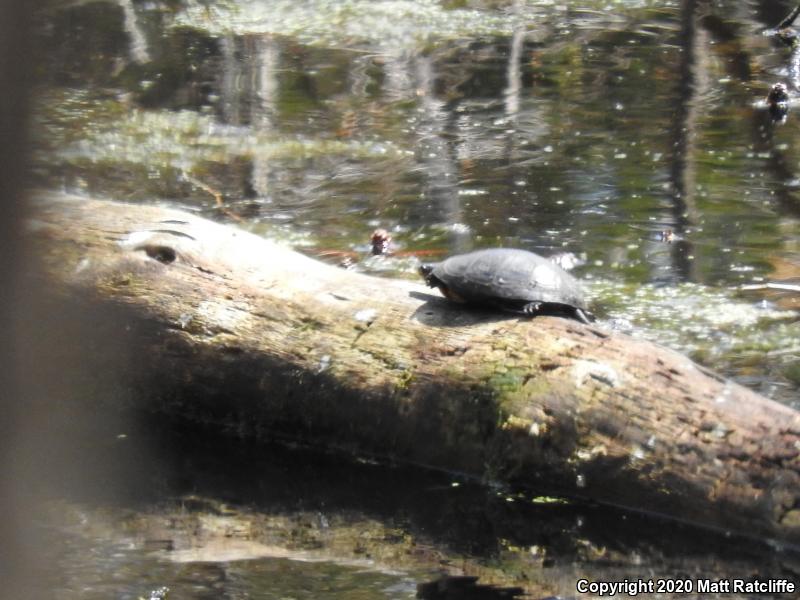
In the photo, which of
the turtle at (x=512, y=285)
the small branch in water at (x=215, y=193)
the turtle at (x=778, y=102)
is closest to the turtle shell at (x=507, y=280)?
the turtle at (x=512, y=285)

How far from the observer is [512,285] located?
178 inches

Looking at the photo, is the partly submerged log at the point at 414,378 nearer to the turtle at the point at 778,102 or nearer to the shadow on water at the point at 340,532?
the shadow on water at the point at 340,532

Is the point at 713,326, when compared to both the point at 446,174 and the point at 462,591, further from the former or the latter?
the point at 446,174

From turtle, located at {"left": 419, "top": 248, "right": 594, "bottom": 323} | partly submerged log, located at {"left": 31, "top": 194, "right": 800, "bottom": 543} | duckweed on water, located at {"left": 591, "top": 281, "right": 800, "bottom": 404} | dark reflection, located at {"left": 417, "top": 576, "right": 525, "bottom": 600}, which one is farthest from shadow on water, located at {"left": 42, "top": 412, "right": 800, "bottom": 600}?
duckweed on water, located at {"left": 591, "top": 281, "right": 800, "bottom": 404}

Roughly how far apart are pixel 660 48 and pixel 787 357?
832 cm

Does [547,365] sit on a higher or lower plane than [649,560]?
higher

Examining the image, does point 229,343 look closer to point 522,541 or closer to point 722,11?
point 522,541

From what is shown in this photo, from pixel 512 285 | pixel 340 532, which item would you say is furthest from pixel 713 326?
pixel 340 532

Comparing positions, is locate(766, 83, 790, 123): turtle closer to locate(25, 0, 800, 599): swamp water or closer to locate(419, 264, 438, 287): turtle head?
locate(25, 0, 800, 599): swamp water

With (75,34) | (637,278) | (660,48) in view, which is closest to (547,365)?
(637,278)

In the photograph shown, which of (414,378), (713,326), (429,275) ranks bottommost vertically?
(713,326)

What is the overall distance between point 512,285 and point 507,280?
0.11 ft

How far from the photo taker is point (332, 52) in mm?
13594

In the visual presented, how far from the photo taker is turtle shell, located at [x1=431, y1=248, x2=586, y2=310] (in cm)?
451
